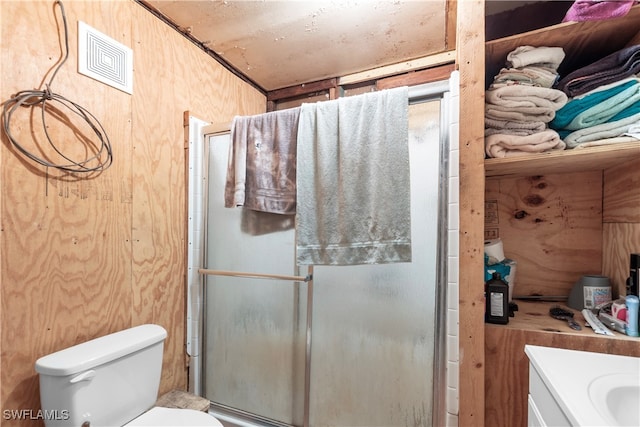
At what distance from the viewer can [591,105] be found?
1.00 m

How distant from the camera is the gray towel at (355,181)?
1092 mm

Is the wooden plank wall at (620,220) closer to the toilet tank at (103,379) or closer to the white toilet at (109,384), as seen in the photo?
the white toilet at (109,384)

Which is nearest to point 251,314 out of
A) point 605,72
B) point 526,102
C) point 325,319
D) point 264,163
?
point 325,319

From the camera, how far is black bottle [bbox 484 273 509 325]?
41.5 inches

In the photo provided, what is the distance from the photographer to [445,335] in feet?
3.50

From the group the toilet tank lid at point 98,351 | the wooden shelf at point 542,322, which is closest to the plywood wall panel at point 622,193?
the wooden shelf at point 542,322

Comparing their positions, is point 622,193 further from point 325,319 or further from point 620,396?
point 325,319

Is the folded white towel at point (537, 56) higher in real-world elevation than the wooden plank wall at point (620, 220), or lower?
higher

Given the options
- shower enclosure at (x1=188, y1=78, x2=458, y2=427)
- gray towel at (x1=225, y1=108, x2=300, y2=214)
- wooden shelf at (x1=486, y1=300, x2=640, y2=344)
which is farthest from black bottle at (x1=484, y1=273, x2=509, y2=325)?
gray towel at (x1=225, y1=108, x2=300, y2=214)

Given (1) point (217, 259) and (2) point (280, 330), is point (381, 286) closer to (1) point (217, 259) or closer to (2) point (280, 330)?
(2) point (280, 330)

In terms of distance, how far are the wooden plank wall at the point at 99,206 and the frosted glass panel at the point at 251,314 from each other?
0.60ft

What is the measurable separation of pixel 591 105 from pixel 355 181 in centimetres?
90

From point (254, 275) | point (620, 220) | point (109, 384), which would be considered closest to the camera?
point (109, 384)

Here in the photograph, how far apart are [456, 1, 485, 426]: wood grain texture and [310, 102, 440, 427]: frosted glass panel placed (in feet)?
0.34
